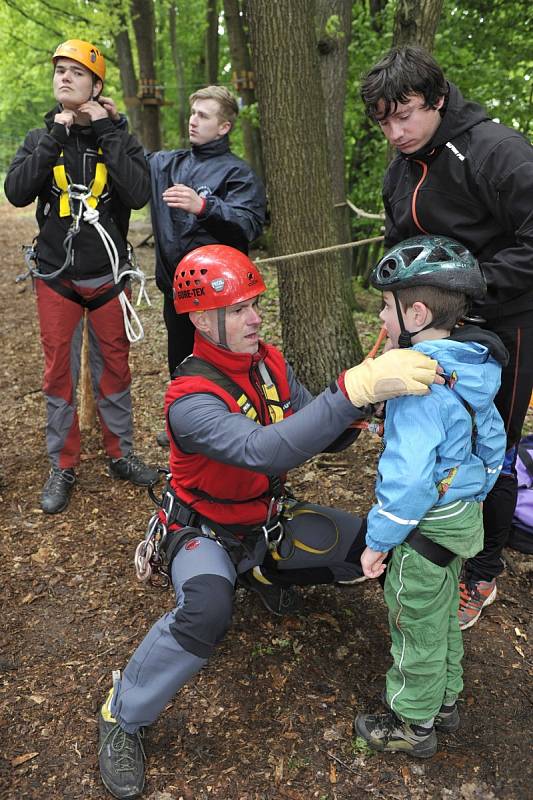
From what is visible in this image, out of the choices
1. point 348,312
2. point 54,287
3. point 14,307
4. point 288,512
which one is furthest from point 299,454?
point 14,307

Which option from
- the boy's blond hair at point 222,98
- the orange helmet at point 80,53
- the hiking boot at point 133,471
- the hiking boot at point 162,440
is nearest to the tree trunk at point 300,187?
the boy's blond hair at point 222,98

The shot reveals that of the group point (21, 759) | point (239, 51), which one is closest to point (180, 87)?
point (239, 51)

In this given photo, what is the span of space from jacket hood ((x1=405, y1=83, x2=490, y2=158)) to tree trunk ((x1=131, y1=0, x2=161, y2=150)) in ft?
40.8

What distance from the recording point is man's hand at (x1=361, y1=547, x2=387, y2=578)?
2297 mm

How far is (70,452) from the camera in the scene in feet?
14.7

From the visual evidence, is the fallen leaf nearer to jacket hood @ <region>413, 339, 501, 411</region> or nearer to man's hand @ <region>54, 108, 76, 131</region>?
jacket hood @ <region>413, 339, 501, 411</region>

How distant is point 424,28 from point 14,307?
24.6 ft

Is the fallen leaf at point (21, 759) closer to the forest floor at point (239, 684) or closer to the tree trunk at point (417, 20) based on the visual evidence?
the forest floor at point (239, 684)

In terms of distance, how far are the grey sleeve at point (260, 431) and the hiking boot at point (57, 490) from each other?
2.14m

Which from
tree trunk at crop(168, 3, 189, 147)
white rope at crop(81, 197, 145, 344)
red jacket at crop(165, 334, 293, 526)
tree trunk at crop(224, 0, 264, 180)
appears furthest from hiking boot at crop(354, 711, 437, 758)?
tree trunk at crop(168, 3, 189, 147)

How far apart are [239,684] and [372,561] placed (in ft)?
3.60

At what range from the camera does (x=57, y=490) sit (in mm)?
4402

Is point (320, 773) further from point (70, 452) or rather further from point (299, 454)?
point (70, 452)

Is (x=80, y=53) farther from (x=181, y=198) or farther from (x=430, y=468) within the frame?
(x=430, y=468)
